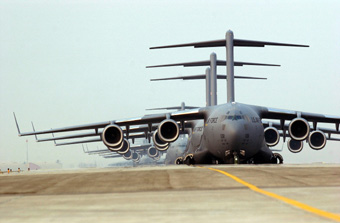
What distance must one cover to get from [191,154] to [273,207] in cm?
2462

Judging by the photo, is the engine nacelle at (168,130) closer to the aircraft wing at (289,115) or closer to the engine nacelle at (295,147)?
the aircraft wing at (289,115)

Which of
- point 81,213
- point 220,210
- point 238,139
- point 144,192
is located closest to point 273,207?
point 220,210

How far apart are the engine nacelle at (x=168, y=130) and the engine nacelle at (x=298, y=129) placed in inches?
216

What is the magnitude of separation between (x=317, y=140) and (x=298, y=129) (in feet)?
12.5

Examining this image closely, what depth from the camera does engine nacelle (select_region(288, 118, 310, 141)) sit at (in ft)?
85.3

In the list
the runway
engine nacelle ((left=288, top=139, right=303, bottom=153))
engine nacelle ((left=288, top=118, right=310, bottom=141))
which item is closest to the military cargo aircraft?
engine nacelle ((left=288, top=118, right=310, bottom=141))

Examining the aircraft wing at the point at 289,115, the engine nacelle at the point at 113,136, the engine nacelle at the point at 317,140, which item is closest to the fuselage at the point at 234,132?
the aircraft wing at the point at 289,115

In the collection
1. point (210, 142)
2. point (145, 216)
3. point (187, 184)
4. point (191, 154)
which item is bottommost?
point (191, 154)

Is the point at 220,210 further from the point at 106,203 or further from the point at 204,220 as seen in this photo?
the point at 106,203

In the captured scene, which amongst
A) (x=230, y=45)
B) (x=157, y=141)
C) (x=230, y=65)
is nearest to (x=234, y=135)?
(x=230, y=65)

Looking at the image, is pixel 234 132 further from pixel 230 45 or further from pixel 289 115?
pixel 230 45

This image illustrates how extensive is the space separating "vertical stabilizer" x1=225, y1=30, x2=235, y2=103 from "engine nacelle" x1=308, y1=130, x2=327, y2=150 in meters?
4.74

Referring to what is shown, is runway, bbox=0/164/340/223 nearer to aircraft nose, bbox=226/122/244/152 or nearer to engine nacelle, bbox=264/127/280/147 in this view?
aircraft nose, bbox=226/122/244/152

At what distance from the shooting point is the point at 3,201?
785 cm
